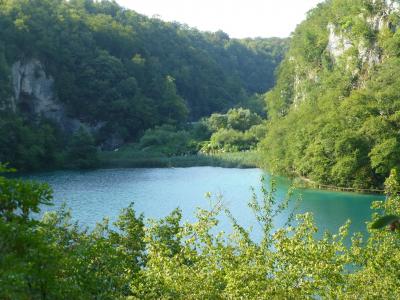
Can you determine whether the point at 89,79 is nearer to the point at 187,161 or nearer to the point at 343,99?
the point at 187,161

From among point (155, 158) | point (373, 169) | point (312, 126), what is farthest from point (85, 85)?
point (373, 169)

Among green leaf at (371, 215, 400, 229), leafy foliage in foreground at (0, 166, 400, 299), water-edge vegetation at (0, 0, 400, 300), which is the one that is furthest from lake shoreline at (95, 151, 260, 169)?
green leaf at (371, 215, 400, 229)

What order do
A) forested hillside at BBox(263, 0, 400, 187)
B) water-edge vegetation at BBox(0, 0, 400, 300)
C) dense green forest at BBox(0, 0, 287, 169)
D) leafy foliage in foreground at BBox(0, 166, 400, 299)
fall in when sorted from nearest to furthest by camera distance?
leafy foliage in foreground at BBox(0, 166, 400, 299), water-edge vegetation at BBox(0, 0, 400, 300), forested hillside at BBox(263, 0, 400, 187), dense green forest at BBox(0, 0, 287, 169)

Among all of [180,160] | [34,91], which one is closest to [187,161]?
[180,160]

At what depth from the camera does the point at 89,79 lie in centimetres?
9525

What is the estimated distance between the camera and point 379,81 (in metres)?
56.1

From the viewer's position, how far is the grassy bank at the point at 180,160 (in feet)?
237

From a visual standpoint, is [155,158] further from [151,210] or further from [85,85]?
[151,210]

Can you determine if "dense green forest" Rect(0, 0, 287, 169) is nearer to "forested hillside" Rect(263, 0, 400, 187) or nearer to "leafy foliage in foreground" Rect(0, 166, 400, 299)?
"forested hillside" Rect(263, 0, 400, 187)

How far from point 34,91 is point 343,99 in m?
43.8

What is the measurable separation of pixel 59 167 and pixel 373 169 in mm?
37828

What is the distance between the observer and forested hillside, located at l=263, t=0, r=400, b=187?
167 feet

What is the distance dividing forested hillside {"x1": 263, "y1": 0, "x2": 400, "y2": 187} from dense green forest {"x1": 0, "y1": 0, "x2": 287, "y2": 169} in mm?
25345

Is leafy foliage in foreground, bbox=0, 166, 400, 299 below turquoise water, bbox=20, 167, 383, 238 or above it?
above
